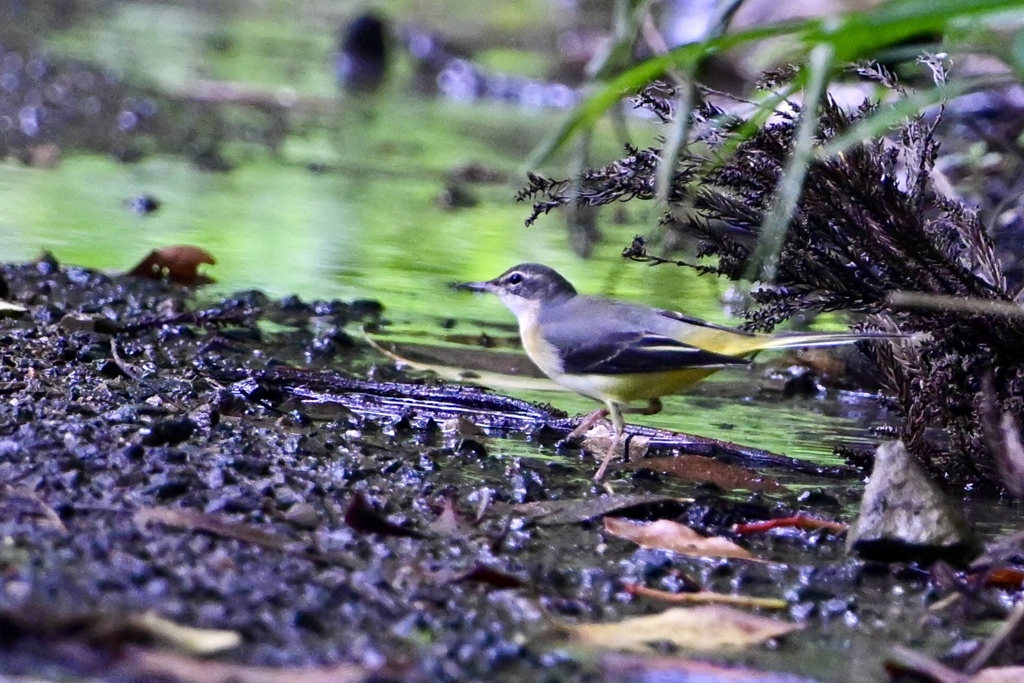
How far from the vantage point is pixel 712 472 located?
425cm

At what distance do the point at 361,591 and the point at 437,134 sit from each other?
1124 centimetres

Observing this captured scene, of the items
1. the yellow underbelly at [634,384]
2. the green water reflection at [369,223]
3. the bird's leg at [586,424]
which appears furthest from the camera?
the green water reflection at [369,223]

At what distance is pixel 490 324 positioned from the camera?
21.2ft

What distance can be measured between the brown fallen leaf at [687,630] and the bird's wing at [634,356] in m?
1.19

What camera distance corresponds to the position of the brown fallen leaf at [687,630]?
9.48 feet

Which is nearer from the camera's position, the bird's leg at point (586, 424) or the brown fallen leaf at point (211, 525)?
the brown fallen leaf at point (211, 525)

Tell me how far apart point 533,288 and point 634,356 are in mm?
903

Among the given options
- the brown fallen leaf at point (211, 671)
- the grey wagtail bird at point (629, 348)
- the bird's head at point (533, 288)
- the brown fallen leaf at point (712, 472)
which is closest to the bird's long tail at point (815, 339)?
the grey wagtail bird at point (629, 348)

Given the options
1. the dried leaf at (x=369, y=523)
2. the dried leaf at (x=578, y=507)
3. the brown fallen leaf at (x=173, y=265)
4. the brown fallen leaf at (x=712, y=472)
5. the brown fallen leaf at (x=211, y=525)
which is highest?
the brown fallen leaf at (x=173, y=265)

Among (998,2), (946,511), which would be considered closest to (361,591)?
(946,511)

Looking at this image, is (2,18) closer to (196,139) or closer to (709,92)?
(196,139)

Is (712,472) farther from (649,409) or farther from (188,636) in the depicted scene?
(188,636)

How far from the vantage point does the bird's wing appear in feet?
13.8

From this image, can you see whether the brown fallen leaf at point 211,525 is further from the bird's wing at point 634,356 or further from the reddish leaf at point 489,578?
the bird's wing at point 634,356
